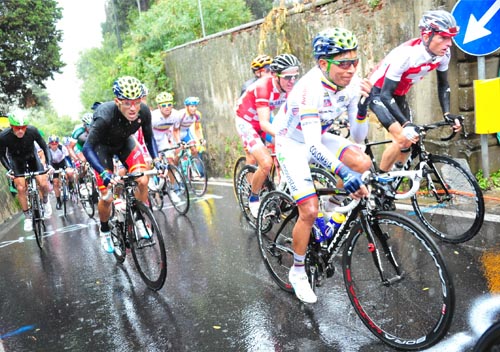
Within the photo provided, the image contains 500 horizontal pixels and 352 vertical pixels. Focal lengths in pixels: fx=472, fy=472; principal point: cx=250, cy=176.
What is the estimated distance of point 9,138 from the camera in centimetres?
830

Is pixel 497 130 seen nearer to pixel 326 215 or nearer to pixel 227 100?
pixel 326 215

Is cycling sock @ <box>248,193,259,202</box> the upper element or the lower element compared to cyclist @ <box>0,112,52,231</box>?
lower

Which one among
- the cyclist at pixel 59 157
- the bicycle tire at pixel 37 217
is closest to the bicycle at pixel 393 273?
the bicycle tire at pixel 37 217

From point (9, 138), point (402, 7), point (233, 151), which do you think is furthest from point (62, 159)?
point (402, 7)

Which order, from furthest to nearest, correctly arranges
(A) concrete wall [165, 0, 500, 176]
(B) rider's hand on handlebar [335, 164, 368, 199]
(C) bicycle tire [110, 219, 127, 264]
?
(A) concrete wall [165, 0, 500, 176], (C) bicycle tire [110, 219, 127, 264], (B) rider's hand on handlebar [335, 164, 368, 199]

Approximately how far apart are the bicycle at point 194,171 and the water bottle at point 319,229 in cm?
646

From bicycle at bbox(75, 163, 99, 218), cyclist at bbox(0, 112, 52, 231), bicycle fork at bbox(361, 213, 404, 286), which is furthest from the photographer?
bicycle at bbox(75, 163, 99, 218)

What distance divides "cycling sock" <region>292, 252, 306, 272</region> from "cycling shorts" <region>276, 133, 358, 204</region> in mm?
494

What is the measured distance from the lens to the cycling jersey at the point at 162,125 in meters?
10.2

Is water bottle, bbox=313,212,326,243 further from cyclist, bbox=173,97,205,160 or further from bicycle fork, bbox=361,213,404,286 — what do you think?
cyclist, bbox=173,97,205,160

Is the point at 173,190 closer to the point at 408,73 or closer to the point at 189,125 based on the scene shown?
the point at 189,125

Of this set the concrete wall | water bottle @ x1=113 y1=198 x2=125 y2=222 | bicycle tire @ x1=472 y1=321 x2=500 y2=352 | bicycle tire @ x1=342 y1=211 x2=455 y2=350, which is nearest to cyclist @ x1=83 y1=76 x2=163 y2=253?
water bottle @ x1=113 y1=198 x2=125 y2=222

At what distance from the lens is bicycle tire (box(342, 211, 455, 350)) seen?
9.75ft

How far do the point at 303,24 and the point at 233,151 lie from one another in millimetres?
4580
